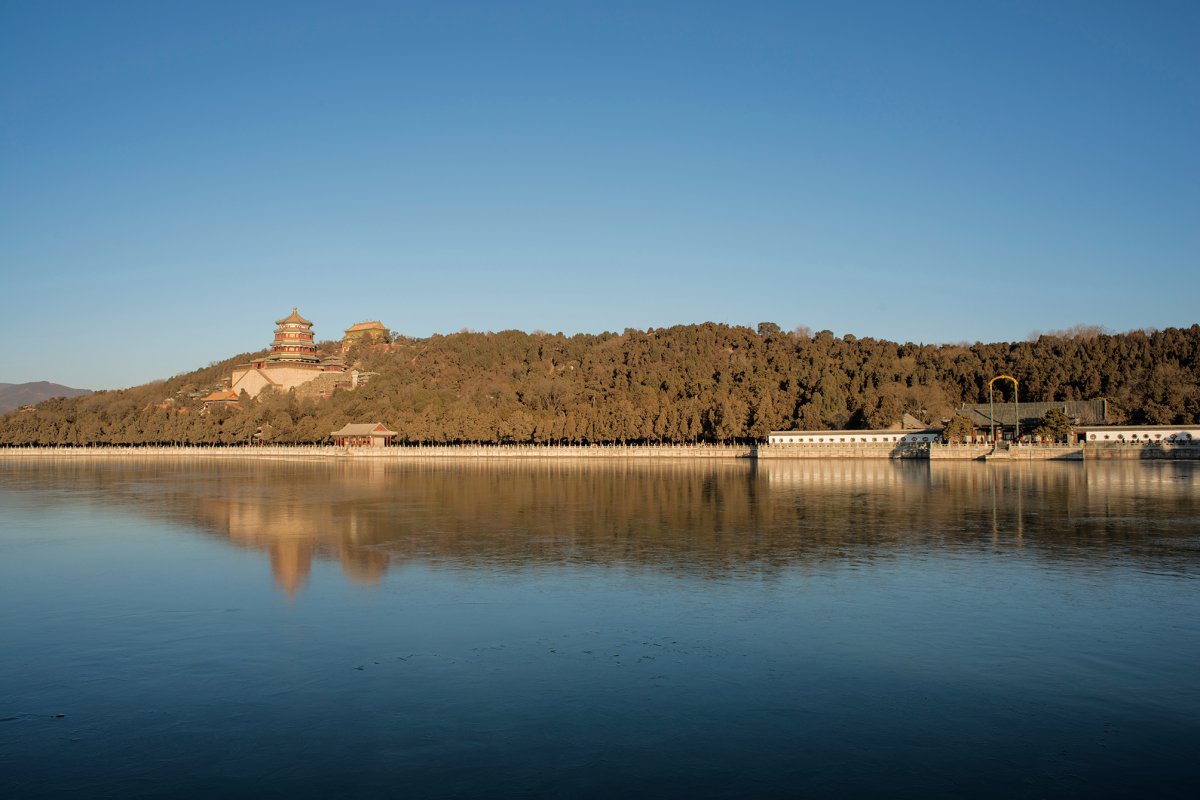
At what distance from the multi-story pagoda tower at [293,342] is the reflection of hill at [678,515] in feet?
198

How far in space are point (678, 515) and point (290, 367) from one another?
8824cm

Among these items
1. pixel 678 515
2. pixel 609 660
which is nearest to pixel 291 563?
pixel 609 660

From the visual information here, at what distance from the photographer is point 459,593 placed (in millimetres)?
14852

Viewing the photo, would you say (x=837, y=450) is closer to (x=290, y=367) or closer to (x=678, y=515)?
(x=678, y=515)

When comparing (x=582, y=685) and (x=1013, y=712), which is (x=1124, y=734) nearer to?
(x=1013, y=712)

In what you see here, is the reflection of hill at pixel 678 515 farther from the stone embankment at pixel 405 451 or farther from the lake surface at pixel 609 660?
the stone embankment at pixel 405 451

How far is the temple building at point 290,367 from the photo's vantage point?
341 feet

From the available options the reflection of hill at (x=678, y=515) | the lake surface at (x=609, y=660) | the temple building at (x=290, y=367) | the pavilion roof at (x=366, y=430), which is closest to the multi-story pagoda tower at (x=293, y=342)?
the temple building at (x=290, y=367)

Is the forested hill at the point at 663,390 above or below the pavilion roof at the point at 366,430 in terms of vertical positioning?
above

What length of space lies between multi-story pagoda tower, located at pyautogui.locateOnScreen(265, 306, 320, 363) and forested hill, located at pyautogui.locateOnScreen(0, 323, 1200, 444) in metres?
7.16

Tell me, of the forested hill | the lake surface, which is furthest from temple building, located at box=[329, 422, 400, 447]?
the lake surface

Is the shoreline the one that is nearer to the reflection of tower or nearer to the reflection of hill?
the reflection of hill

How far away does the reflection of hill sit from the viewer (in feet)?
61.7

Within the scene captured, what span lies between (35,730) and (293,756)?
107 inches
